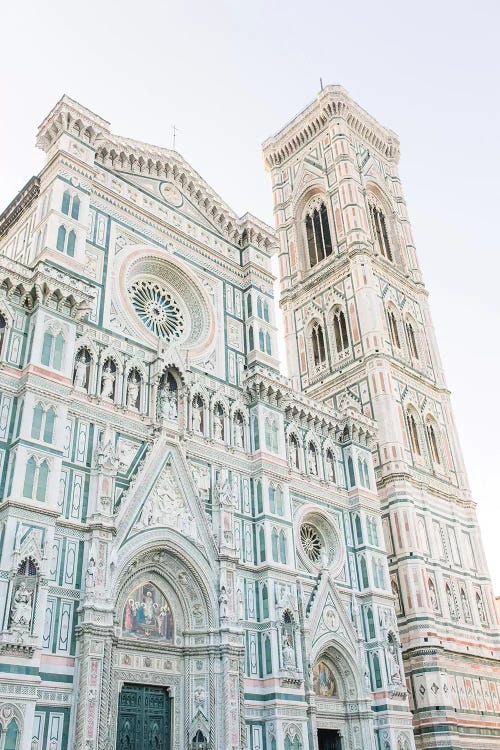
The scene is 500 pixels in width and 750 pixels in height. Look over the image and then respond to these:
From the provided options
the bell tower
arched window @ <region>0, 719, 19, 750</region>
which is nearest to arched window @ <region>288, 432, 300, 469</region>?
the bell tower

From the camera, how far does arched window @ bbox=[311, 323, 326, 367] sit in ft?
116

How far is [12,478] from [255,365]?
34.1ft

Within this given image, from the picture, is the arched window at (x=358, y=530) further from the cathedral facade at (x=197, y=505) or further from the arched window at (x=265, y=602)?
the arched window at (x=265, y=602)

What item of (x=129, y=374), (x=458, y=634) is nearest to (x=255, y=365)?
(x=129, y=374)

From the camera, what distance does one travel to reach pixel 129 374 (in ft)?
68.4

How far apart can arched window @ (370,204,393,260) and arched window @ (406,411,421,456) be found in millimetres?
9795

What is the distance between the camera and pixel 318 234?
128 ft

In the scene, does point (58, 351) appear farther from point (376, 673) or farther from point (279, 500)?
point (376, 673)

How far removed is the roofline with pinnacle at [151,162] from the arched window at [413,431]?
9.62 m

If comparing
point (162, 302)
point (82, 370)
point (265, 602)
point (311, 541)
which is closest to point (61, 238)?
point (82, 370)

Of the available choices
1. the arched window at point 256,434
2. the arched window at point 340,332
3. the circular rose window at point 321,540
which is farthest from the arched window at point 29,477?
the arched window at point 340,332

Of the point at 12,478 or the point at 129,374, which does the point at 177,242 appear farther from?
the point at 12,478

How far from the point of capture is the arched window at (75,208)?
21.9m

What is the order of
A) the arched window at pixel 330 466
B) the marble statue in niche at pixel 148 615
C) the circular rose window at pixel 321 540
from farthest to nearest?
the arched window at pixel 330 466 < the circular rose window at pixel 321 540 < the marble statue in niche at pixel 148 615
